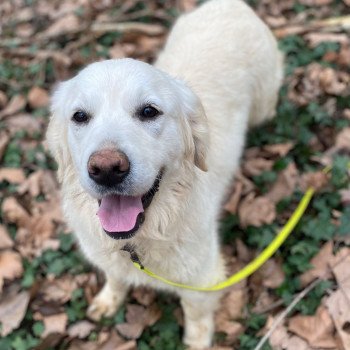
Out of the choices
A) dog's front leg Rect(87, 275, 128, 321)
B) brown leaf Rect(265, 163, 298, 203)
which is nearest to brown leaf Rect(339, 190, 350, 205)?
brown leaf Rect(265, 163, 298, 203)

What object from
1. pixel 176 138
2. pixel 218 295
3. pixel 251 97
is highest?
pixel 176 138

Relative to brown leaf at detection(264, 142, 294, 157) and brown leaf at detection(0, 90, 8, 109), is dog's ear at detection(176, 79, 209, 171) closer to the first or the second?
brown leaf at detection(264, 142, 294, 157)

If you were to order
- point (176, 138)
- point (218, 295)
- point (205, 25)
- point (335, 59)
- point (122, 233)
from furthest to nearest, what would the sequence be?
point (335, 59), point (205, 25), point (218, 295), point (176, 138), point (122, 233)

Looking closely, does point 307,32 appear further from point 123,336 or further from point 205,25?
point 123,336

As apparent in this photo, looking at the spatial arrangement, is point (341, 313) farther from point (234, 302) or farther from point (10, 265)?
point (10, 265)

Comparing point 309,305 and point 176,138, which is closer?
point 176,138

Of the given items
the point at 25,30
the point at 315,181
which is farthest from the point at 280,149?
the point at 25,30

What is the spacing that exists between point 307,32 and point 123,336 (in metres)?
3.69

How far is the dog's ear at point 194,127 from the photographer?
2697 millimetres

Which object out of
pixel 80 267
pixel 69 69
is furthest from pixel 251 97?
pixel 69 69

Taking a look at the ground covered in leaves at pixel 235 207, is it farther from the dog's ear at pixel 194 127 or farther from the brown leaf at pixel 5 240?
the dog's ear at pixel 194 127

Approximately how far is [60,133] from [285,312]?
1.98m

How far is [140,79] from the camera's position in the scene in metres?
2.46

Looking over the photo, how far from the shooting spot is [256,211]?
12.6ft
